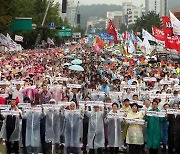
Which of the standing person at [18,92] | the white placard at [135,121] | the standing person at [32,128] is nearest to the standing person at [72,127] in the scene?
the standing person at [32,128]

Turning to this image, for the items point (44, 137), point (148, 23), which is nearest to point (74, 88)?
point (44, 137)

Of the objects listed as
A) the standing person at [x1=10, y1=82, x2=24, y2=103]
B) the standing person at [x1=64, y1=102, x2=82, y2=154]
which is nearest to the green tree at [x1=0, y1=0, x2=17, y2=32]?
the standing person at [x1=10, y1=82, x2=24, y2=103]

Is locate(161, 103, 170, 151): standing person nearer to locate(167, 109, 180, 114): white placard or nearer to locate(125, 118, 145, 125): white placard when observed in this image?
locate(167, 109, 180, 114): white placard

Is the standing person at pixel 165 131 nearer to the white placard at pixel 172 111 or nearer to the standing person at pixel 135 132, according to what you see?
the white placard at pixel 172 111

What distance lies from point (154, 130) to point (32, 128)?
2813 mm

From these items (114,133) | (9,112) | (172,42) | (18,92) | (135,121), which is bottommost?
(114,133)

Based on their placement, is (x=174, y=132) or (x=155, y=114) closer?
(x=155, y=114)

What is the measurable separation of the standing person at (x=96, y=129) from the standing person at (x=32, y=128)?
121 centimetres

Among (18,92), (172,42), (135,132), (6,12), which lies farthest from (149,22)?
(135,132)

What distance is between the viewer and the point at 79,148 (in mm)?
12359

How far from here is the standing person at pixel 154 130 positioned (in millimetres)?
12039

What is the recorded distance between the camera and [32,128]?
1241 centimetres

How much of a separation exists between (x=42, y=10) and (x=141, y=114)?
3411 inches

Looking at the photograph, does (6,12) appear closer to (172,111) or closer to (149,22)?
(172,111)
